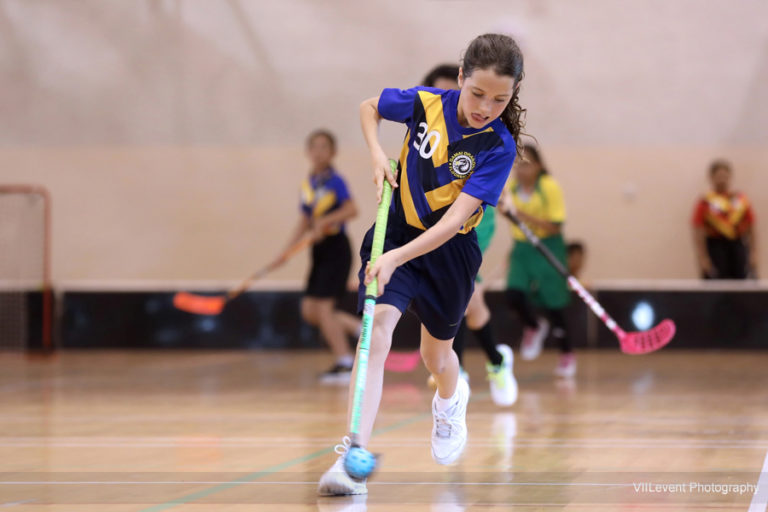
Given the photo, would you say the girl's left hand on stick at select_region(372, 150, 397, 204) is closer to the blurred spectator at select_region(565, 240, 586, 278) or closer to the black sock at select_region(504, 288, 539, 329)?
the black sock at select_region(504, 288, 539, 329)

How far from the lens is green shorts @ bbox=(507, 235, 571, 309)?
261 inches

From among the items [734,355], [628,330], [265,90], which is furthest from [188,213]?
[734,355]

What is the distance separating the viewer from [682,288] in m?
8.67

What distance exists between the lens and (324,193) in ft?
21.8

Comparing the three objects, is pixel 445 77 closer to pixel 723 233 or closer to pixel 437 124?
pixel 437 124

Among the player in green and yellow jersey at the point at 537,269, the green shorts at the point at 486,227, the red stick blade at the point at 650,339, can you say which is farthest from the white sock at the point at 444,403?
the player in green and yellow jersey at the point at 537,269

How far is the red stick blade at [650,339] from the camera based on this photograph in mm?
4898

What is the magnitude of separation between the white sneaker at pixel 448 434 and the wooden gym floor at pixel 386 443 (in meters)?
0.06

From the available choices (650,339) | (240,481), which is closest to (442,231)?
(240,481)

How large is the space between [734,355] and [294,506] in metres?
6.37

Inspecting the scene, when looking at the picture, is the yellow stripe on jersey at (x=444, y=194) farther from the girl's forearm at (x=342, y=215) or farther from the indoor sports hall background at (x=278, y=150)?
the indoor sports hall background at (x=278, y=150)

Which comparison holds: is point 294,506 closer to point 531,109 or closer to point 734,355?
point 734,355

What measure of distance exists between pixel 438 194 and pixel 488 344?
211cm

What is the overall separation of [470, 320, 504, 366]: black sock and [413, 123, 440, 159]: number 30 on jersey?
2.10m
